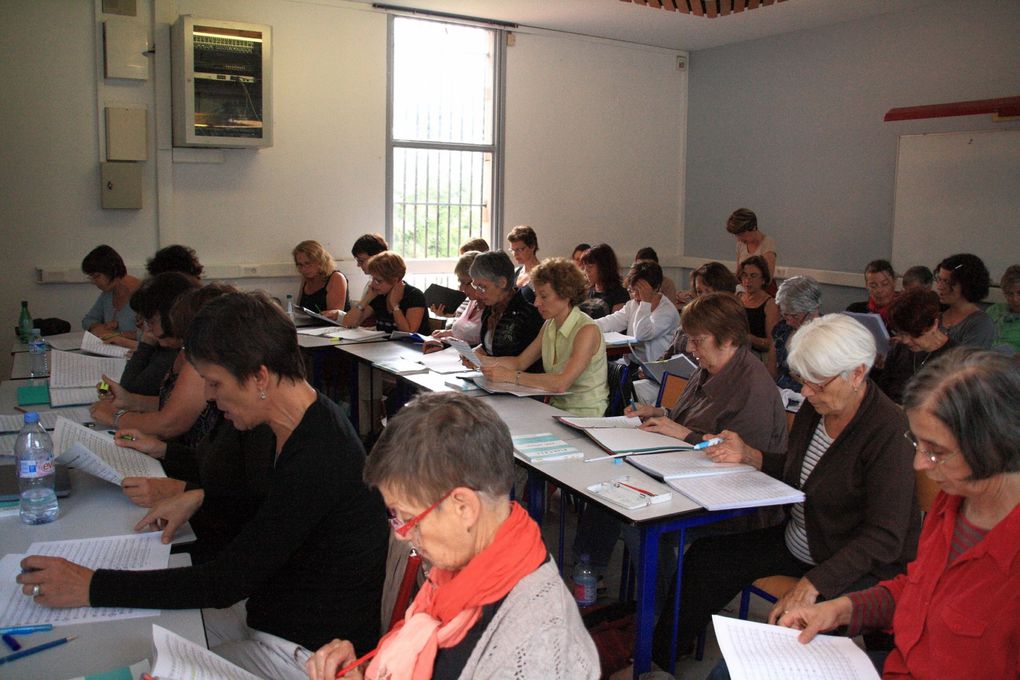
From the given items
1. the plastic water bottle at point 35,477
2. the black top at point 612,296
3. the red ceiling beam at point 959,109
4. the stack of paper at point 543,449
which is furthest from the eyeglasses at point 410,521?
the red ceiling beam at point 959,109

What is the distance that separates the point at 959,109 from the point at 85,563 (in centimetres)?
668

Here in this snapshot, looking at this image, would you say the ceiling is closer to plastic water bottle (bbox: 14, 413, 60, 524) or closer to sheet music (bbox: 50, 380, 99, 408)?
sheet music (bbox: 50, 380, 99, 408)

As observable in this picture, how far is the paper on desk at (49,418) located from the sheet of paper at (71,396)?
3.9 inches

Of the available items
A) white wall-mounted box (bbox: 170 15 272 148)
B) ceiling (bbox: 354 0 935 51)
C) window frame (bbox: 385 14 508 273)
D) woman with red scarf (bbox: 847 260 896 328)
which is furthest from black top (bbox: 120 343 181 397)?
woman with red scarf (bbox: 847 260 896 328)

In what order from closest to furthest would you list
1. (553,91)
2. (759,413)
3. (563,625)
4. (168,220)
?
1. (563,625)
2. (759,413)
3. (168,220)
4. (553,91)

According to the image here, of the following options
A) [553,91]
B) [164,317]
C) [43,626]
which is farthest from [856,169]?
[43,626]

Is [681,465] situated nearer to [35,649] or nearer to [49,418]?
[35,649]

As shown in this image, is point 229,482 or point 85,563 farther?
point 229,482

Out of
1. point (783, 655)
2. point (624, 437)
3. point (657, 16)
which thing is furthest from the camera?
point (657, 16)

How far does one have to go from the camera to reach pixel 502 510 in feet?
4.72

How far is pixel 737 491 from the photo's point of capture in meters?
2.66

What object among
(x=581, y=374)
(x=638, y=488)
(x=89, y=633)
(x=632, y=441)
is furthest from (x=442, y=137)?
(x=89, y=633)

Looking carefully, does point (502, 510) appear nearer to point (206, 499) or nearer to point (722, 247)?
point (206, 499)

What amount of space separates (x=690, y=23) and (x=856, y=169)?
6.50 ft
